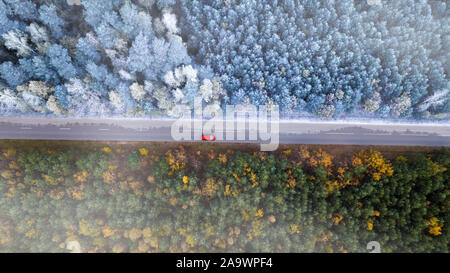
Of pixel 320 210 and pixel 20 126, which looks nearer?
pixel 320 210

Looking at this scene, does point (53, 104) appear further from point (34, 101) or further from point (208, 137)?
point (208, 137)

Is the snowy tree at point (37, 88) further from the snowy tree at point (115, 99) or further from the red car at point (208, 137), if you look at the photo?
the red car at point (208, 137)

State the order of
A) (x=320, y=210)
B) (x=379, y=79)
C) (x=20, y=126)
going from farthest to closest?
(x=20, y=126), (x=379, y=79), (x=320, y=210)

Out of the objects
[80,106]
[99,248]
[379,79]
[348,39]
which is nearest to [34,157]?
[80,106]

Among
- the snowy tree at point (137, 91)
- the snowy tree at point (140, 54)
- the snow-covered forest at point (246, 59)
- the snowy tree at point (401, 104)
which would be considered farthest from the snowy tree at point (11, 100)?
the snowy tree at point (401, 104)

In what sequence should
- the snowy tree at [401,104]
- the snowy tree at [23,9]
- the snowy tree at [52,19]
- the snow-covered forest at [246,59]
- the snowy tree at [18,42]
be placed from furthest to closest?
the snowy tree at [401,104], the snow-covered forest at [246,59], the snowy tree at [52,19], the snowy tree at [23,9], the snowy tree at [18,42]

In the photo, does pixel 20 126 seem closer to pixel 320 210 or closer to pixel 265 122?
pixel 265 122

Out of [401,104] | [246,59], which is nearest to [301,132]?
[401,104]
